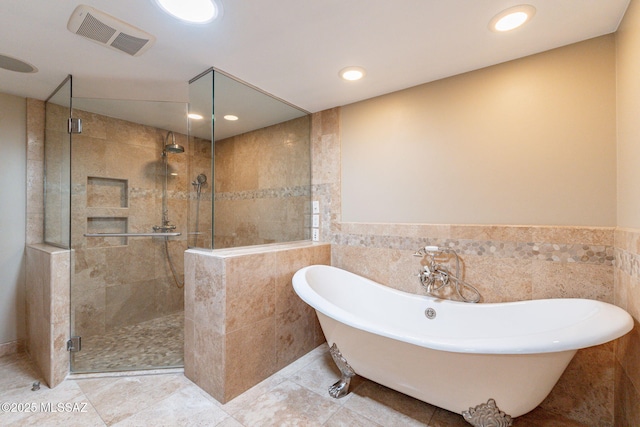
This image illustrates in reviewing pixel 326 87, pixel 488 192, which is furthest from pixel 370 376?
pixel 326 87

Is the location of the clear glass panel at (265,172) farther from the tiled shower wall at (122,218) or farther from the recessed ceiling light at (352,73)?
the recessed ceiling light at (352,73)

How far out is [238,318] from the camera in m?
1.70

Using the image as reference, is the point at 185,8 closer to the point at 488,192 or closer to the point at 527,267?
the point at 488,192

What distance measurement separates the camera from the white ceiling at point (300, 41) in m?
1.28

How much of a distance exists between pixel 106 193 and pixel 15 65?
116 cm

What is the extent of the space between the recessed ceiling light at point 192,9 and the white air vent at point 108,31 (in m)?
0.28

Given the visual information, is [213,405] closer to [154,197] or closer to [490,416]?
[490,416]

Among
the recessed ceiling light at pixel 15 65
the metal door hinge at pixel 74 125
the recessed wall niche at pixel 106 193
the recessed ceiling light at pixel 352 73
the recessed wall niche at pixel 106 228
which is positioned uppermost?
the recessed ceiling light at pixel 15 65

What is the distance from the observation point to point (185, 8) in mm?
1298

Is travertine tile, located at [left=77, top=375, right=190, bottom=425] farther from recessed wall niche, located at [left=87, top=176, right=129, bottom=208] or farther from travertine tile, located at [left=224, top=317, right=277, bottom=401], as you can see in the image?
recessed wall niche, located at [left=87, top=176, right=129, bottom=208]

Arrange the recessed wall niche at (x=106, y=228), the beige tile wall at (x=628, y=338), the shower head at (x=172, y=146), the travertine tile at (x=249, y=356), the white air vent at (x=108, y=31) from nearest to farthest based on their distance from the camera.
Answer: the beige tile wall at (x=628, y=338)
the white air vent at (x=108, y=31)
the travertine tile at (x=249, y=356)
the recessed wall niche at (x=106, y=228)
the shower head at (x=172, y=146)

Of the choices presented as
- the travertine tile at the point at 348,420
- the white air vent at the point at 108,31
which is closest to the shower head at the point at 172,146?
the white air vent at the point at 108,31

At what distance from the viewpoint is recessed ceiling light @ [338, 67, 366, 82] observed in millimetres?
1821

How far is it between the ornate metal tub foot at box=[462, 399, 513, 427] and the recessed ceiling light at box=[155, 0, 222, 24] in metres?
2.20
